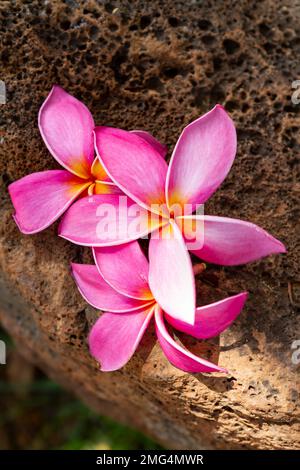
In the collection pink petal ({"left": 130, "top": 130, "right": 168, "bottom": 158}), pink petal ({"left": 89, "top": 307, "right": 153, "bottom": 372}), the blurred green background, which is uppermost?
pink petal ({"left": 130, "top": 130, "right": 168, "bottom": 158})

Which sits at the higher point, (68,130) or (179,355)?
(68,130)

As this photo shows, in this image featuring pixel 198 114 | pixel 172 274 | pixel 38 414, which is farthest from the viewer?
pixel 38 414

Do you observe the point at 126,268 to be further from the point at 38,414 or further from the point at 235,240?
the point at 38,414

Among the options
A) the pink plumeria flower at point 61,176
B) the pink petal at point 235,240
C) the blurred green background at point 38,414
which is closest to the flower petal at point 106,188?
the pink plumeria flower at point 61,176

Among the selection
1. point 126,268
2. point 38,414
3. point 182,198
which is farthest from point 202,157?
point 38,414

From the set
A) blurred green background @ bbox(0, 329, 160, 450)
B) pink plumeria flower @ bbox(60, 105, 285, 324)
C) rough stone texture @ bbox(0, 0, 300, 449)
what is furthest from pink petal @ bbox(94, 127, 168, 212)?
blurred green background @ bbox(0, 329, 160, 450)

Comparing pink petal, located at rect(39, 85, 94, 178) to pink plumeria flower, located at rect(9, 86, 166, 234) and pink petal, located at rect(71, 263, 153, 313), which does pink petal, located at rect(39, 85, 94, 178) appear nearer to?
pink plumeria flower, located at rect(9, 86, 166, 234)

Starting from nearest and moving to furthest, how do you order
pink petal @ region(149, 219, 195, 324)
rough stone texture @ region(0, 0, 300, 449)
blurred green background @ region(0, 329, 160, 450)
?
1. pink petal @ region(149, 219, 195, 324)
2. rough stone texture @ region(0, 0, 300, 449)
3. blurred green background @ region(0, 329, 160, 450)

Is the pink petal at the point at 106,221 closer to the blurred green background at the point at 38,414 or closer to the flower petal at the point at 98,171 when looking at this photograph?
the flower petal at the point at 98,171
